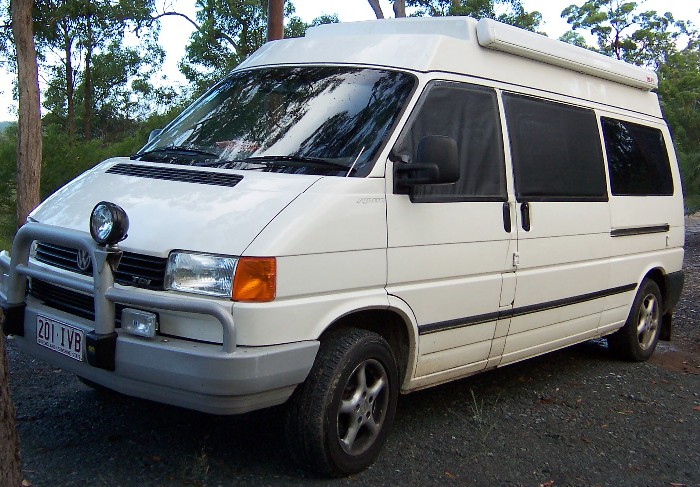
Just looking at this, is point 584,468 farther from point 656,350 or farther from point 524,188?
point 656,350

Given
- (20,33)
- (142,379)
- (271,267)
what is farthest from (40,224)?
(20,33)

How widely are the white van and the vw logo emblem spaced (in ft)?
0.05

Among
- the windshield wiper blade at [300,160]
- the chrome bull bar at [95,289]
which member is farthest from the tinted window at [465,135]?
the chrome bull bar at [95,289]

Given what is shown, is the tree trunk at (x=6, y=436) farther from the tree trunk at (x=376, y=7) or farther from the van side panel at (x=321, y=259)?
the tree trunk at (x=376, y=7)

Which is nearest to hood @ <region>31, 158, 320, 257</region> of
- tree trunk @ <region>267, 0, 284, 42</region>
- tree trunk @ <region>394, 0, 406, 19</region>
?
tree trunk @ <region>267, 0, 284, 42</region>

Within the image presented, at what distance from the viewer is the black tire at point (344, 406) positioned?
3.68 metres

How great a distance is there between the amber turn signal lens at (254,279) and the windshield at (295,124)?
72 cm

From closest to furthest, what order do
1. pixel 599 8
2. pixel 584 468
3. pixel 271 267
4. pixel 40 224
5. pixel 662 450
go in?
1. pixel 271 267
2. pixel 40 224
3. pixel 584 468
4. pixel 662 450
5. pixel 599 8

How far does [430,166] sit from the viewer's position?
3955 millimetres

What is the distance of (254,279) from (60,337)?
1.11 metres

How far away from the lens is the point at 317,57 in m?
4.77

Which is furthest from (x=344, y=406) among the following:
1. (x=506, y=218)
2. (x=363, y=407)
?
(x=506, y=218)

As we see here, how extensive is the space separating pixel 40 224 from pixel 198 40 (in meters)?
25.0

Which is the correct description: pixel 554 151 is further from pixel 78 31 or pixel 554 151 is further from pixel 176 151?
pixel 78 31
